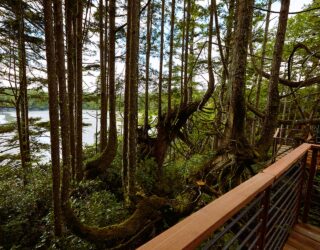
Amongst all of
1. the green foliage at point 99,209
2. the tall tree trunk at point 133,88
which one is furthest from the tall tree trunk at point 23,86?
the tall tree trunk at point 133,88

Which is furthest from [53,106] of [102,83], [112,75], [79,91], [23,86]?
[23,86]

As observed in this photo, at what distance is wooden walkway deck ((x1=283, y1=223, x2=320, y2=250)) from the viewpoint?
2301mm

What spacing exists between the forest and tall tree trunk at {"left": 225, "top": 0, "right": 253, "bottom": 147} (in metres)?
Answer: 0.01

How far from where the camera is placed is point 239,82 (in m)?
2.95

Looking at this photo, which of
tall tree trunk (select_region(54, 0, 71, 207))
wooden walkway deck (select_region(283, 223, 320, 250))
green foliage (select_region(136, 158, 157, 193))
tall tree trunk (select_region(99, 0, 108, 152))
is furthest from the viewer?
green foliage (select_region(136, 158, 157, 193))

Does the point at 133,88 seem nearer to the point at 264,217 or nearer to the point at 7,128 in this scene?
the point at 264,217

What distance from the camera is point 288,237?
245 centimetres

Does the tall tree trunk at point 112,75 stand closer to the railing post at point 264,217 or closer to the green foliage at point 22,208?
the green foliage at point 22,208

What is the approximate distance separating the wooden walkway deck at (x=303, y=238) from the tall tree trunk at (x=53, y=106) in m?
3.76

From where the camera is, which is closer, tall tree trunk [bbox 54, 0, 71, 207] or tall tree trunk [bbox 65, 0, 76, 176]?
tall tree trunk [bbox 54, 0, 71, 207]

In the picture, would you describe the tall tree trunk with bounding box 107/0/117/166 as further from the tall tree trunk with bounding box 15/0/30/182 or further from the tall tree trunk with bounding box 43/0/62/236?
the tall tree trunk with bounding box 43/0/62/236

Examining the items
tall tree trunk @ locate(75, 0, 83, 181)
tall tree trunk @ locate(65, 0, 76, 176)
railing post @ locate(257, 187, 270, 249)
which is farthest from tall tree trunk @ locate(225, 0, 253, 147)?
tall tree trunk @ locate(75, 0, 83, 181)

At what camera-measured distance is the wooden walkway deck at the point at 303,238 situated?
2301 mm

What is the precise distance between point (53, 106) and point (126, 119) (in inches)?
81.6
